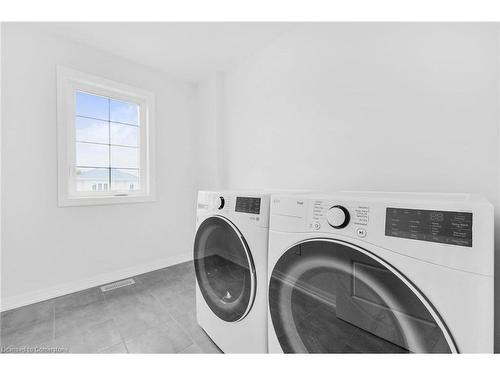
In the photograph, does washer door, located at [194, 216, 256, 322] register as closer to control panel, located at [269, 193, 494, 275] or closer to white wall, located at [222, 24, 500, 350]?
control panel, located at [269, 193, 494, 275]

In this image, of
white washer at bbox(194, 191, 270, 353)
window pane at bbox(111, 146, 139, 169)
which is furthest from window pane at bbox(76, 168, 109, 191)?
white washer at bbox(194, 191, 270, 353)

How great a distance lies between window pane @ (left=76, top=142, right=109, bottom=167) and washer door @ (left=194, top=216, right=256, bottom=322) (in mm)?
1471

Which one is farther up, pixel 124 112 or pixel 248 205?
pixel 124 112

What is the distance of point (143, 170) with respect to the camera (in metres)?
2.33

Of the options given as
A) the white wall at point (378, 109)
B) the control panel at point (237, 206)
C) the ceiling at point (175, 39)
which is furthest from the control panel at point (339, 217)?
the ceiling at point (175, 39)

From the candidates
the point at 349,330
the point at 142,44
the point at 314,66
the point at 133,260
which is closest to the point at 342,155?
the point at 314,66

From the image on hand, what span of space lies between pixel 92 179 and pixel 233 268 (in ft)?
5.78

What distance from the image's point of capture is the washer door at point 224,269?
1002mm

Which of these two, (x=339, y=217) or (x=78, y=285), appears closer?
(x=339, y=217)

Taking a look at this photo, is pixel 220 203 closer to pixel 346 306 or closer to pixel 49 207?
pixel 346 306

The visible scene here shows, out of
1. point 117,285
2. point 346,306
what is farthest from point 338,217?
point 117,285

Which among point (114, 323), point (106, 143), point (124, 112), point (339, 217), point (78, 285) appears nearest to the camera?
point (339, 217)

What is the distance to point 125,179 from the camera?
225 centimetres

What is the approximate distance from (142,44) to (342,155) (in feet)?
6.40
